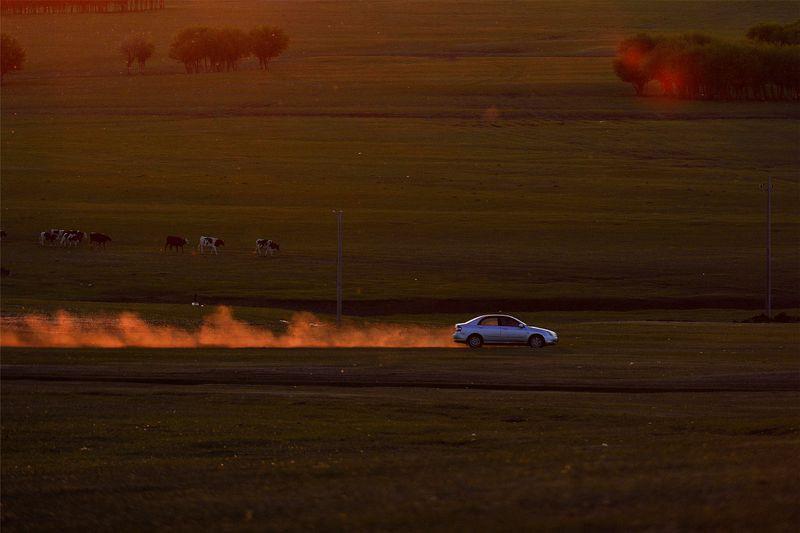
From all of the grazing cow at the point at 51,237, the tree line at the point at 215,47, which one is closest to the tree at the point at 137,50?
the tree line at the point at 215,47

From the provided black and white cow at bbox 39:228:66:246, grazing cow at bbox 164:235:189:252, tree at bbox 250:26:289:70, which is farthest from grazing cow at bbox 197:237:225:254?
tree at bbox 250:26:289:70

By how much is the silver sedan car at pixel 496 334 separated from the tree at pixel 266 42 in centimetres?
14969

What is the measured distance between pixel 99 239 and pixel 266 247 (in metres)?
11.8

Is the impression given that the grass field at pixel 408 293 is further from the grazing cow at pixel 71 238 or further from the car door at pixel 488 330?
the car door at pixel 488 330

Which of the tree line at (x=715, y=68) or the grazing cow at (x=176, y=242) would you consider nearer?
the grazing cow at (x=176, y=242)

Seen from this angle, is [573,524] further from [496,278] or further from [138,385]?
[496,278]

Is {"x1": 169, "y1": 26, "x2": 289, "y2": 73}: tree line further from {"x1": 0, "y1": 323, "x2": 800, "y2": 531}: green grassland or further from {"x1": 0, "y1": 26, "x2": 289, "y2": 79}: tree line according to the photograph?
{"x1": 0, "y1": 323, "x2": 800, "y2": 531}: green grassland

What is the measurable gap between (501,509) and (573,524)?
0.96 m

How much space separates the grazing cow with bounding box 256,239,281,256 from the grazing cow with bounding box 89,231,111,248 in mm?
10752

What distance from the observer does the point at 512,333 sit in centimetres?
4338

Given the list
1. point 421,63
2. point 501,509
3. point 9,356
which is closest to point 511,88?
point 421,63

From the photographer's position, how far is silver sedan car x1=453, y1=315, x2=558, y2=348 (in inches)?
1690

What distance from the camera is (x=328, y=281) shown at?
65938 millimetres

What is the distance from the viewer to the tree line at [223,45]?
184m
